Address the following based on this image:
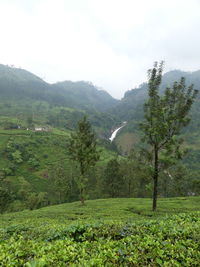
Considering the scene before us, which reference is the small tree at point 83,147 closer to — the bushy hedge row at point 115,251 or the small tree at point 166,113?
the small tree at point 166,113

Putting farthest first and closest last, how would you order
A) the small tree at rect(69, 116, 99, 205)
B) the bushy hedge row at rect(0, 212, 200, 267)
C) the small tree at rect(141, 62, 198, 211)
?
the small tree at rect(69, 116, 99, 205) → the small tree at rect(141, 62, 198, 211) → the bushy hedge row at rect(0, 212, 200, 267)

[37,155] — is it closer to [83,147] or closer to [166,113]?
[83,147]

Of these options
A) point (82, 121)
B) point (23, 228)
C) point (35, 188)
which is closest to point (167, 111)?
point (82, 121)

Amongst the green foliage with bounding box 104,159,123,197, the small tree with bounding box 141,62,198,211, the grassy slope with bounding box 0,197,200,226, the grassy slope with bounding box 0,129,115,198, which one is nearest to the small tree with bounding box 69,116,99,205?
the grassy slope with bounding box 0,197,200,226

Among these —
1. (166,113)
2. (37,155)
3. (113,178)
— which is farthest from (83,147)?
(37,155)

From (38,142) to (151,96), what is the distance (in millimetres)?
147616

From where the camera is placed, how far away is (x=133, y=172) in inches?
2918

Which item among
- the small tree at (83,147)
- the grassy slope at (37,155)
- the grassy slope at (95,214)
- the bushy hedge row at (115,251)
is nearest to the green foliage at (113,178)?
the small tree at (83,147)

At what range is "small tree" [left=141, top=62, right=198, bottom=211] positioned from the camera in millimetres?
25839

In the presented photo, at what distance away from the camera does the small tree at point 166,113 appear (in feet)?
84.8

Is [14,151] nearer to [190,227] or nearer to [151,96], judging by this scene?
[151,96]

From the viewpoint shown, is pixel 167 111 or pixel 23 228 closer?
pixel 23 228

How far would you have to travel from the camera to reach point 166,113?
26.9m

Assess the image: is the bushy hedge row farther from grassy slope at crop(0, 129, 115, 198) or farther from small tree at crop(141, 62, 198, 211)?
grassy slope at crop(0, 129, 115, 198)
